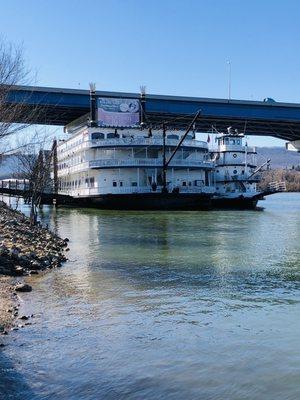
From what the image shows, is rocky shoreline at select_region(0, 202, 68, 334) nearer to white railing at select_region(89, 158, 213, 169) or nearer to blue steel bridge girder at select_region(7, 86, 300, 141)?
white railing at select_region(89, 158, 213, 169)

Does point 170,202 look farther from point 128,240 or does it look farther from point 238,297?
point 238,297

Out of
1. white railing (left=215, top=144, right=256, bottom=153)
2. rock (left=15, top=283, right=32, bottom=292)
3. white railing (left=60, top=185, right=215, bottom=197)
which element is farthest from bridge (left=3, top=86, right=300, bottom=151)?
rock (left=15, top=283, right=32, bottom=292)

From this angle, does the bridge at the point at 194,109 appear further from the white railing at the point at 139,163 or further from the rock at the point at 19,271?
the rock at the point at 19,271

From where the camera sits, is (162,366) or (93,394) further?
(162,366)

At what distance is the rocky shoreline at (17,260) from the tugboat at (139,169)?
104ft

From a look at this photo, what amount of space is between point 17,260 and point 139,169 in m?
45.5

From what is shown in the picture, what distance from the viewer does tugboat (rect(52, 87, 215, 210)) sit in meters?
54.2

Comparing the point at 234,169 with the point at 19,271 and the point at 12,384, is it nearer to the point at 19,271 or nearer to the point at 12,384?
the point at 19,271

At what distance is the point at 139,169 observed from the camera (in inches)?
2373

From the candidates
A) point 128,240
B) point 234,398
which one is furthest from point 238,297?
point 128,240

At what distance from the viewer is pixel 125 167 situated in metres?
58.5

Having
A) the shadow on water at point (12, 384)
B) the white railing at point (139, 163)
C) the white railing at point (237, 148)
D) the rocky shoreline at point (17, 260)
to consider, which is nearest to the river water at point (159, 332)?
the shadow on water at point (12, 384)

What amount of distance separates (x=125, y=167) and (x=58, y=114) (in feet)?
72.6

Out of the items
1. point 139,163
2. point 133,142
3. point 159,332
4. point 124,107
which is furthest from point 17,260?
point 124,107
